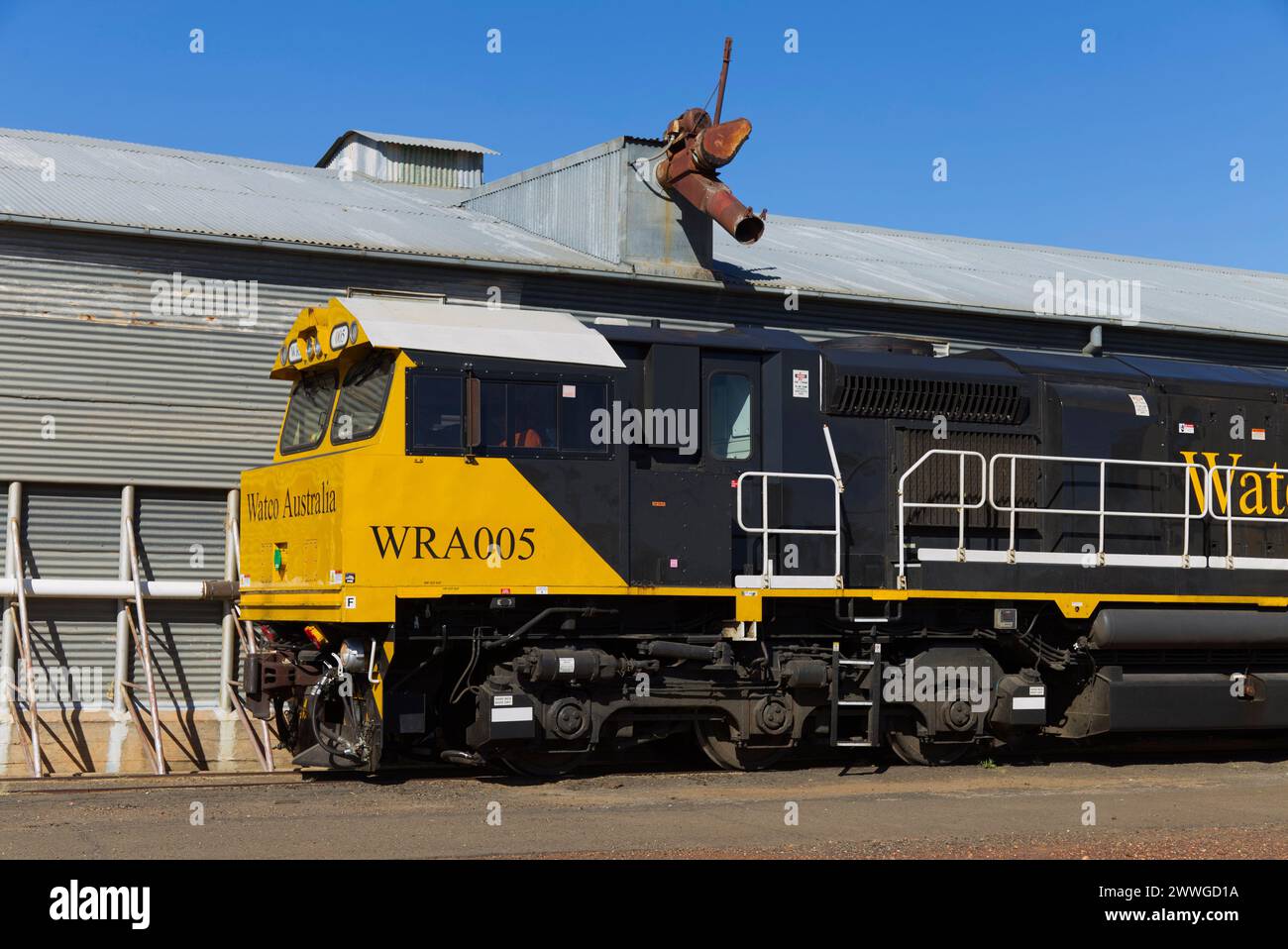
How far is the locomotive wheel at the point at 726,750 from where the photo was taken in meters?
13.1

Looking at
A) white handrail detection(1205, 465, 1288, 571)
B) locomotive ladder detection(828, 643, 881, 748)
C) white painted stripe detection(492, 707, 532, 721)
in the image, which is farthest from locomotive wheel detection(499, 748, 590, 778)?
white handrail detection(1205, 465, 1288, 571)

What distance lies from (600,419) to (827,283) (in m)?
8.01

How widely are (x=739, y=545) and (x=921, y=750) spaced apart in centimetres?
285

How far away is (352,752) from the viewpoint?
11680 millimetres

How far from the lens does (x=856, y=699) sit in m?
13.2

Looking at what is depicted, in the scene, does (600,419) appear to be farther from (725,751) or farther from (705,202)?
(705,202)

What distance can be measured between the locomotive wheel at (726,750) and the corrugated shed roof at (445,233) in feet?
20.6

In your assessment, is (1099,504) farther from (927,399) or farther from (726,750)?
(726,750)

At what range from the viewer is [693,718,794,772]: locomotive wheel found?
13125 millimetres

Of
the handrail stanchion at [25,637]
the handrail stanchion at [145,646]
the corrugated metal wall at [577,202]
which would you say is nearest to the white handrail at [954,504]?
the corrugated metal wall at [577,202]

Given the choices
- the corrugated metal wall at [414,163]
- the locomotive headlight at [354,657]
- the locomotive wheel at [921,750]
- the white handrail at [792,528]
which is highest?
the corrugated metal wall at [414,163]

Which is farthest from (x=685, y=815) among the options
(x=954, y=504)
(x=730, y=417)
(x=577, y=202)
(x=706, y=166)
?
(x=577, y=202)

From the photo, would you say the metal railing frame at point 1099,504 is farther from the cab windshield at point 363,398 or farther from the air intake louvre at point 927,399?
the cab windshield at point 363,398
